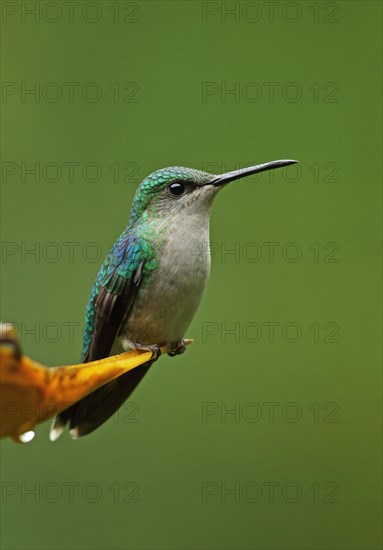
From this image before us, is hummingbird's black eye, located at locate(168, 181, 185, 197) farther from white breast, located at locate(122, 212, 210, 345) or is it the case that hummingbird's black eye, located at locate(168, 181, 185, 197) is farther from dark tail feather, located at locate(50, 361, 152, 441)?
dark tail feather, located at locate(50, 361, 152, 441)

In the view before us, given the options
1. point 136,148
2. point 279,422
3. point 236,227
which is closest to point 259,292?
point 236,227

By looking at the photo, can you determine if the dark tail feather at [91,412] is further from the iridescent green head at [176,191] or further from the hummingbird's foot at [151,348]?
the iridescent green head at [176,191]

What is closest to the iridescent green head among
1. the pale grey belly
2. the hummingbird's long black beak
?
the hummingbird's long black beak

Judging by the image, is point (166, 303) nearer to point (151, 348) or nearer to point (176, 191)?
point (151, 348)

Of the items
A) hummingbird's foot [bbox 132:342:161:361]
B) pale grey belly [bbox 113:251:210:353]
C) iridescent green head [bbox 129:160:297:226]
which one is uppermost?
iridescent green head [bbox 129:160:297:226]

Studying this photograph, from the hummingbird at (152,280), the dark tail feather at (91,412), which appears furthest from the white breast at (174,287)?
the dark tail feather at (91,412)

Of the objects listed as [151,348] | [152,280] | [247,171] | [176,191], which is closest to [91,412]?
[151,348]

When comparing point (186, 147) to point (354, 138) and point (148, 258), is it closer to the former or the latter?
point (354, 138)
